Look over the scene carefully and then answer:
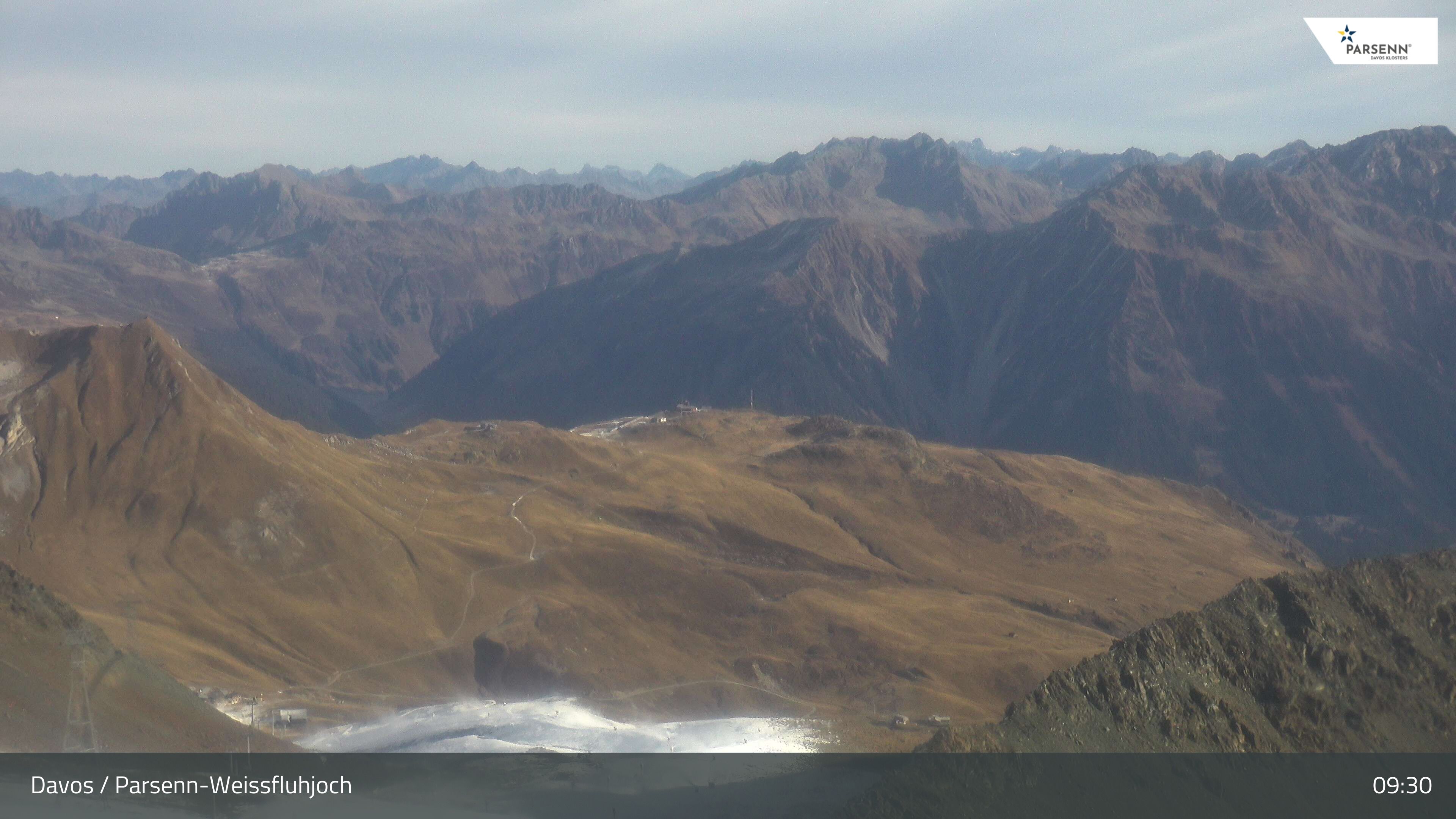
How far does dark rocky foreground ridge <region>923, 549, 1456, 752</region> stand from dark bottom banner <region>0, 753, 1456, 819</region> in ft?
2.75

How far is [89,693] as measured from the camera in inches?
2160

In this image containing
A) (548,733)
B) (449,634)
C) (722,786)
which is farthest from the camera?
(449,634)

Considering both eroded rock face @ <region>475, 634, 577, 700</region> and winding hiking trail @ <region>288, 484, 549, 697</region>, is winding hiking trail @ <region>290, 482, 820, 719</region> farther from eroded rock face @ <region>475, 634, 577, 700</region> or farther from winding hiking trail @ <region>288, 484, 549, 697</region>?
eroded rock face @ <region>475, 634, 577, 700</region>

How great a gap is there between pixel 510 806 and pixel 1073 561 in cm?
11254

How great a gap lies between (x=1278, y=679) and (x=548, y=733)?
1563 inches

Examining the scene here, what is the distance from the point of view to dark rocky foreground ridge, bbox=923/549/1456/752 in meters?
49.0

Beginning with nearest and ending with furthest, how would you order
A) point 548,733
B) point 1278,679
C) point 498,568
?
point 1278,679 → point 548,733 → point 498,568

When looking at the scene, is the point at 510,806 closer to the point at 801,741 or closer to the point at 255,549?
the point at 801,741

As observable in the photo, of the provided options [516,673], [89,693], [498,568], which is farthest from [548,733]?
[498,568]

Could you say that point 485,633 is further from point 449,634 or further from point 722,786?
point 722,786

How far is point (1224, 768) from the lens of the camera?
5028 cm

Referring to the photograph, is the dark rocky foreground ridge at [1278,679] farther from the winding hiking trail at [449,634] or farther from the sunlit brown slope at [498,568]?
the winding hiking trail at [449,634]

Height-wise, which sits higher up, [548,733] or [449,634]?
[548,733]

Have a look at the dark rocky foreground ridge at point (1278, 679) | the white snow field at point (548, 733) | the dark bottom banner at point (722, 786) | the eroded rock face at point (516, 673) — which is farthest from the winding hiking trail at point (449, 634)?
the dark rocky foreground ridge at point (1278, 679)
